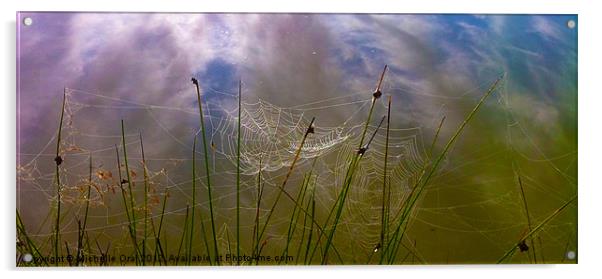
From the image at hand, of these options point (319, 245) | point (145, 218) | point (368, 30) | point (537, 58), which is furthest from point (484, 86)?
point (145, 218)

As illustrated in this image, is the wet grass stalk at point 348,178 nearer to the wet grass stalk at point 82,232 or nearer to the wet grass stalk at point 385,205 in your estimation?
the wet grass stalk at point 385,205

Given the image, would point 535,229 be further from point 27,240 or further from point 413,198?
point 27,240

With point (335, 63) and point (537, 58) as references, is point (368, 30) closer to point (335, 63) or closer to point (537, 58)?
point (335, 63)

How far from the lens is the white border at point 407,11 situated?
1370mm

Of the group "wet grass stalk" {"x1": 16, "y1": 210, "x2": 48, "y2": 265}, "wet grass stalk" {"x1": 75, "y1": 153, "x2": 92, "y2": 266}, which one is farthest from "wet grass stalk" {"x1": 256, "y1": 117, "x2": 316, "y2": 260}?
"wet grass stalk" {"x1": 16, "y1": 210, "x2": 48, "y2": 265}

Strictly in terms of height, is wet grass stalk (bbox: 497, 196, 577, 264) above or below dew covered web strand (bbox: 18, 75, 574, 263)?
below

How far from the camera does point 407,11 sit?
1400 millimetres

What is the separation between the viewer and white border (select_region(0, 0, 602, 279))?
4.50ft

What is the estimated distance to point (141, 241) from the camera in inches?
53.9

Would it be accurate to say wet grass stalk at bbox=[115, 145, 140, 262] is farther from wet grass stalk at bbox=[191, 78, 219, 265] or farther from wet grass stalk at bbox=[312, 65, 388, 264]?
wet grass stalk at bbox=[312, 65, 388, 264]

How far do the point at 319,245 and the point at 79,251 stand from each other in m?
0.56

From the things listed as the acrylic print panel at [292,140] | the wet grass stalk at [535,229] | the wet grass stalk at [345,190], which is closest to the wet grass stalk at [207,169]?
the acrylic print panel at [292,140]

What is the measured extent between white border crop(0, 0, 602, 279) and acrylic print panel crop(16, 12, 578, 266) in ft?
0.08

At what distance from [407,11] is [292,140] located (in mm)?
415
